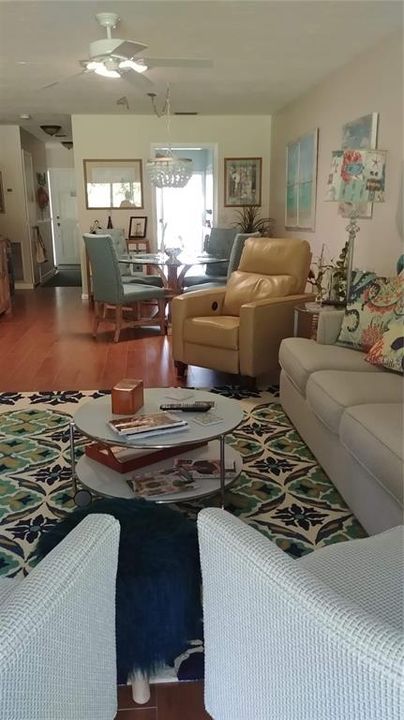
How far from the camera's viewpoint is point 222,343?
3703mm

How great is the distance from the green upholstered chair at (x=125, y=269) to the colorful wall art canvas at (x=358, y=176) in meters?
3.16

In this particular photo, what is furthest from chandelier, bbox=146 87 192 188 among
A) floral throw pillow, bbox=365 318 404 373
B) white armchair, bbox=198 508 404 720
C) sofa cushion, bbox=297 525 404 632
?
white armchair, bbox=198 508 404 720

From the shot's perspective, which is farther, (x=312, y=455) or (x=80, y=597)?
(x=312, y=455)

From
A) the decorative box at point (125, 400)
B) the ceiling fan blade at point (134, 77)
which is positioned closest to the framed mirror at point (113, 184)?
the ceiling fan blade at point (134, 77)

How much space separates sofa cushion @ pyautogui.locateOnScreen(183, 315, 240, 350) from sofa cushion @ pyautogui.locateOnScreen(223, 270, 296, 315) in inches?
6.4

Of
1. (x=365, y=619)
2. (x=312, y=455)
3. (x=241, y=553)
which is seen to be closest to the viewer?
(x=365, y=619)

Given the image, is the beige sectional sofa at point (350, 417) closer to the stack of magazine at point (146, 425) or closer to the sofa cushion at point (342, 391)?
the sofa cushion at point (342, 391)

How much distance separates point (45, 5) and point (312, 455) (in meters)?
2.86

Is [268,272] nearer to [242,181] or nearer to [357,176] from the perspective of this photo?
[357,176]

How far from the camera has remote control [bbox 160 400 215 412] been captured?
Answer: 230 centimetres

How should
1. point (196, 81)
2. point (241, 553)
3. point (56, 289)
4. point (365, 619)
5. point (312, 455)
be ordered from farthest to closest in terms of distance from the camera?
point (56, 289)
point (196, 81)
point (312, 455)
point (241, 553)
point (365, 619)

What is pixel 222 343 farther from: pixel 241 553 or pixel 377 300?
→ pixel 241 553

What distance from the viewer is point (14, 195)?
837 centimetres

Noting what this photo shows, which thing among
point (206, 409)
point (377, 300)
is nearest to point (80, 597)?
point (206, 409)
